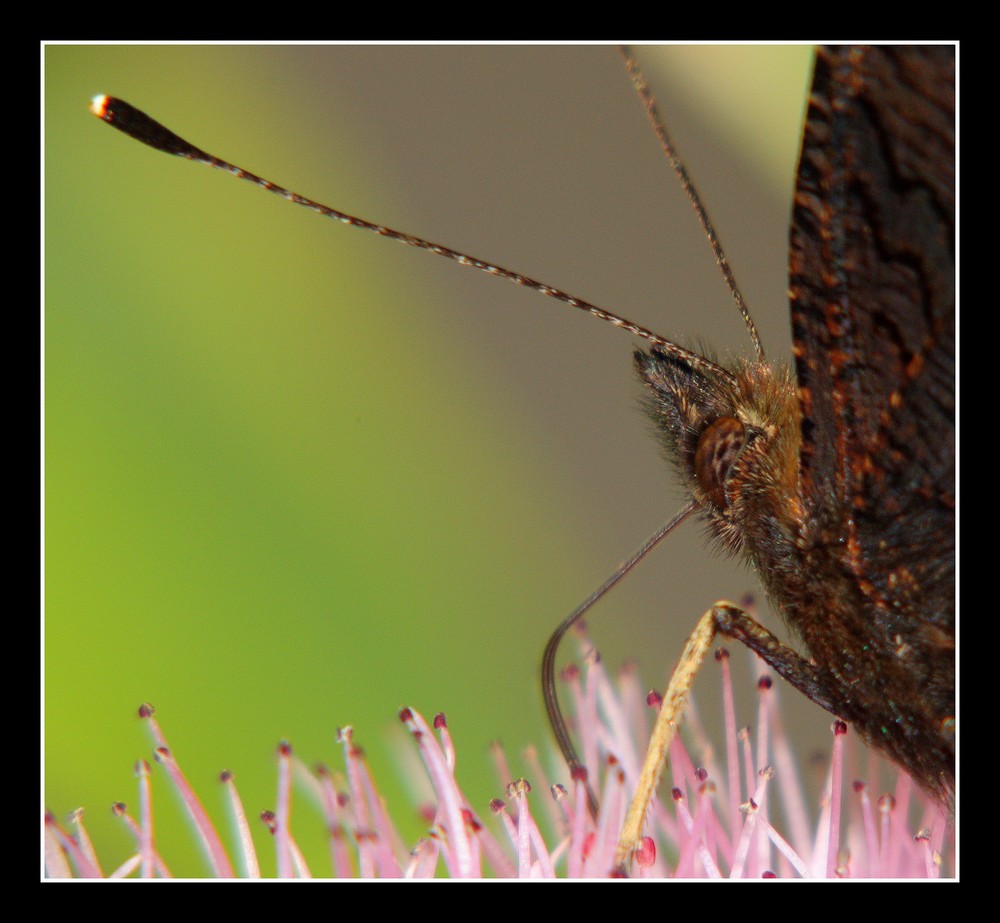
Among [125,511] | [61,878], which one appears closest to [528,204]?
[125,511]

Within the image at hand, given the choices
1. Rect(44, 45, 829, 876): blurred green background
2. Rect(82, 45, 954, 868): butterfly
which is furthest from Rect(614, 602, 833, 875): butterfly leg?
Rect(44, 45, 829, 876): blurred green background

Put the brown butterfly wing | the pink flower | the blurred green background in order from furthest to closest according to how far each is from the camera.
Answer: the blurred green background → the pink flower → the brown butterfly wing

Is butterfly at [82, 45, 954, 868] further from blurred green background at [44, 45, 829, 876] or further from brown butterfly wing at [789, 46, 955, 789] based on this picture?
blurred green background at [44, 45, 829, 876]

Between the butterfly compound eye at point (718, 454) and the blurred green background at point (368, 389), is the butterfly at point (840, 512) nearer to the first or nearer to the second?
the butterfly compound eye at point (718, 454)

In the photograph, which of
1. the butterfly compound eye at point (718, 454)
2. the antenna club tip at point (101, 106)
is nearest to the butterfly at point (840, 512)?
the butterfly compound eye at point (718, 454)

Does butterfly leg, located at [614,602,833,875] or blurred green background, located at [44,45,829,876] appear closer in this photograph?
butterfly leg, located at [614,602,833,875]

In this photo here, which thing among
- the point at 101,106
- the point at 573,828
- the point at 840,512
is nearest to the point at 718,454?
the point at 840,512
